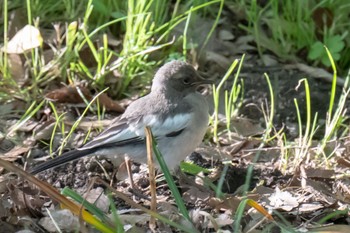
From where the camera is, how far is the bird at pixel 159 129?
18.1 feet

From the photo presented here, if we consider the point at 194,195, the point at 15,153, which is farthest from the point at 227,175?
the point at 15,153

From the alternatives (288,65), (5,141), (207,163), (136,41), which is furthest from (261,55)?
(5,141)

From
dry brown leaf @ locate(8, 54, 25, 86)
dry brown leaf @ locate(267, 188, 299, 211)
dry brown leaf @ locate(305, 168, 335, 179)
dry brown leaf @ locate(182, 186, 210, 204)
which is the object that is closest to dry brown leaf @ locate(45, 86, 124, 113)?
dry brown leaf @ locate(8, 54, 25, 86)

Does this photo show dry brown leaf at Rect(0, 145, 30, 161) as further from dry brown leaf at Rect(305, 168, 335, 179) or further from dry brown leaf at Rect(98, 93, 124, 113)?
dry brown leaf at Rect(305, 168, 335, 179)

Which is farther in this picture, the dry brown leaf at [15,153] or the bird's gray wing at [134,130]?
the dry brown leaf at [15,153]

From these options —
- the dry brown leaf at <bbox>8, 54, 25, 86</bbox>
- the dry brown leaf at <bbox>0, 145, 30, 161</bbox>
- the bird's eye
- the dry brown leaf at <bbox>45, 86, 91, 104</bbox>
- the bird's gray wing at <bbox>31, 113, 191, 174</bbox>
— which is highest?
the bird's eye

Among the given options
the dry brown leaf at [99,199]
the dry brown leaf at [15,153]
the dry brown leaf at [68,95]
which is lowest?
the dry brown leaf at [15,153]

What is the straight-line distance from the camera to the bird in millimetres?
5508

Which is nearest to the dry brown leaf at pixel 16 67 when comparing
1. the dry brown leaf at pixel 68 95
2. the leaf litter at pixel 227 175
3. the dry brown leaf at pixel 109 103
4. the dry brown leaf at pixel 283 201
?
the leaf litter at pixel 227 175

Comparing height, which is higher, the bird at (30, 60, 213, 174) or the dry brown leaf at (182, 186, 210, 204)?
the bird at (30, 60, 213, 174)

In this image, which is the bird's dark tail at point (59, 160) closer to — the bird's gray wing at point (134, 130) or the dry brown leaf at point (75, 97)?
the bird's gray wing at point (134, 130)

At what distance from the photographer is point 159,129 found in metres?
5.59

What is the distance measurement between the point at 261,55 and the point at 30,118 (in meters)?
1.95

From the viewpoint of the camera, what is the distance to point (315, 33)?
7156mm
